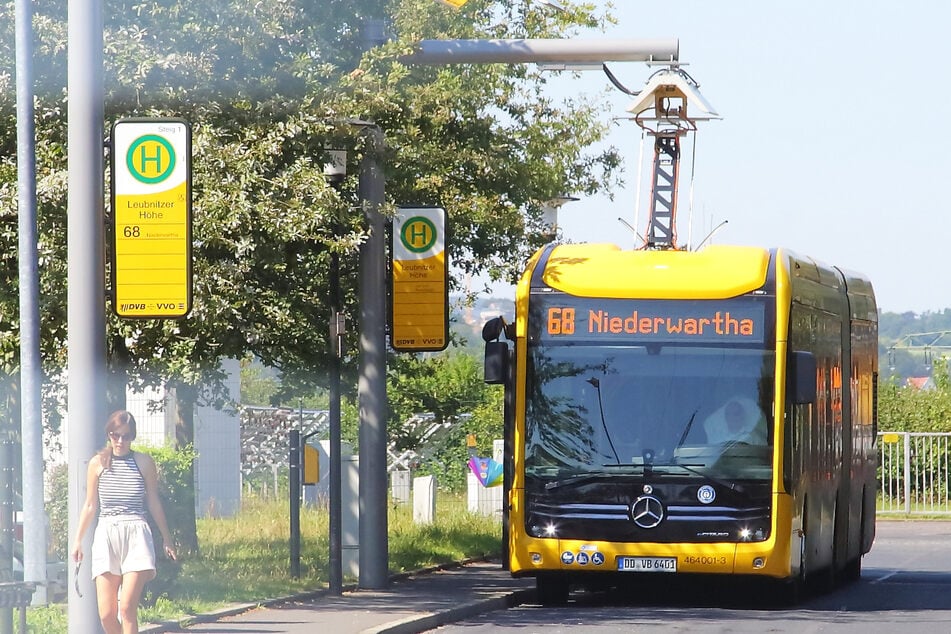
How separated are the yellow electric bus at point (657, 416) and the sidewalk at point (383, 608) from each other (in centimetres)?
84

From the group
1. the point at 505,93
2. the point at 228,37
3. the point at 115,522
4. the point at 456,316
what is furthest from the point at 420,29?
the point at 115,522

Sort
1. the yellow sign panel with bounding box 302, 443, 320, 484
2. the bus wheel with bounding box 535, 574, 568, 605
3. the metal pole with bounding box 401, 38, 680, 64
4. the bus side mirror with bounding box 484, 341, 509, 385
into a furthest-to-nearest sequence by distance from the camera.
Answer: the yellow sign panel with bounding box 302, 443, 320, 484, the bus wheel with bounding box 535, 574, 568, 605, the bus side mirror with bounding box 484, 341, 509, 385, the metal pole with bounding box 401, 38, 680, 64

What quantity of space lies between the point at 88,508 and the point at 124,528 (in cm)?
54

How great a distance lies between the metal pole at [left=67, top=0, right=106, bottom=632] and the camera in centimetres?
1098

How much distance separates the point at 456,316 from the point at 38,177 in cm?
1026

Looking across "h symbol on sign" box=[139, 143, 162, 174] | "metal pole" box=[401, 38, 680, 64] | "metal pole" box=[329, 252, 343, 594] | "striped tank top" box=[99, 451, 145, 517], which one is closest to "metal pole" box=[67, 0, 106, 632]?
"h symbol on sign" box=[139, 143, 162, 174]

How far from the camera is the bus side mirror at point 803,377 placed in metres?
16.8

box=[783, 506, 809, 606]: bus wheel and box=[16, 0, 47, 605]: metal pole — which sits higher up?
box=[16, 0, 47, 605]: metal pole

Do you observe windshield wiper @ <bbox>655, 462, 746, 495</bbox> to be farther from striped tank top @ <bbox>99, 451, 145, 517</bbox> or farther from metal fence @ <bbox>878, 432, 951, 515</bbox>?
metal fence @ <bbox>878, 432, 951, 515</bbox>

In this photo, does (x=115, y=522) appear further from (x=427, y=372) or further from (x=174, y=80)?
(x=427, y=372)

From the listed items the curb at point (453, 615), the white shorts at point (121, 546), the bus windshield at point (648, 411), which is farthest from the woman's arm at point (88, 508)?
the bus windshield at point (648, 411)

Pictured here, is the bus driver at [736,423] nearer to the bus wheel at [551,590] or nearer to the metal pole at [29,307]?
the bus wheel at [551,590]

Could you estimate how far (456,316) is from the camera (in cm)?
2586

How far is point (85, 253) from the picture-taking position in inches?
437
